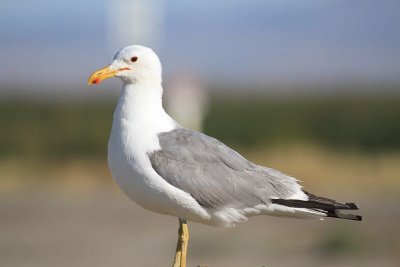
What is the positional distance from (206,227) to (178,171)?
34.6 ft

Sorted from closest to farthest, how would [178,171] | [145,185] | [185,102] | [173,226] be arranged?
[145,185] → [178,171] → [173,226] → [185,102]

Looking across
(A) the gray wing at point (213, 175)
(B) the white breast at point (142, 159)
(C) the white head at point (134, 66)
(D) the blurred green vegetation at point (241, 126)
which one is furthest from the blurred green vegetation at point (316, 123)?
(B) the white breast at point (142, 159)

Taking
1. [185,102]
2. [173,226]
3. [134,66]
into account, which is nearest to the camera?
[134,66]

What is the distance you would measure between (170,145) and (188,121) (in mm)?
18394

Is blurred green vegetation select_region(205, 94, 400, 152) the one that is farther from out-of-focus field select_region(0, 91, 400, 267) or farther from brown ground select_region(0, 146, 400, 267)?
brown ground select_region(0, 146, 400, 267)

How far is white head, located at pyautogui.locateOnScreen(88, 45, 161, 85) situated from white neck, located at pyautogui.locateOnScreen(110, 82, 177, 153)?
0.05 metres

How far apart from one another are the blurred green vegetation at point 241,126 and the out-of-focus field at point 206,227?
5cm

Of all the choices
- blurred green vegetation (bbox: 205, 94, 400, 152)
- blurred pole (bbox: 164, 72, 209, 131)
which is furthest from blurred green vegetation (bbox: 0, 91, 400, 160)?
blurred pole (bbox: 164, 72, 209, 131)

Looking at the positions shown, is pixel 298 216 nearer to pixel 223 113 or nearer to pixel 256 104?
pixel 223 113

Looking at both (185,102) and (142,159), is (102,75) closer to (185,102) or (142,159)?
(142,159)

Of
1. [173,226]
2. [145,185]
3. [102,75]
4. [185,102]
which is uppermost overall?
[102,75]

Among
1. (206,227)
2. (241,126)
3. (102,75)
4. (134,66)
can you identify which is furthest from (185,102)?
(102,75)

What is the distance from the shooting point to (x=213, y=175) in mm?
9539

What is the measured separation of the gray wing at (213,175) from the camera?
30.8 feet
